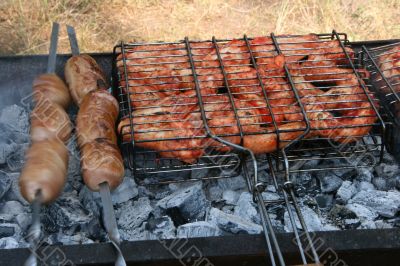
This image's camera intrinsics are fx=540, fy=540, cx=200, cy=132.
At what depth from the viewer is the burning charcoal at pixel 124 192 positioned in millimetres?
2793

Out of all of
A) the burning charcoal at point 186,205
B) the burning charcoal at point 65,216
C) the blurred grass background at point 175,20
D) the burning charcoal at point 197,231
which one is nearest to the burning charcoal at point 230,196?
the burning charcoal at point 186,205

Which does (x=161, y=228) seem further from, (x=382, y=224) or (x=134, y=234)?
(x=382, y=224)

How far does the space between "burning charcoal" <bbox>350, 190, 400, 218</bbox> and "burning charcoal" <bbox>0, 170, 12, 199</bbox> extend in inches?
70.6

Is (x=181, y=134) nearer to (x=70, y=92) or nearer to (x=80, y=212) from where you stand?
(x=80, y=212)

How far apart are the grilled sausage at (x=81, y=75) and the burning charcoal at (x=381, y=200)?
163 centimetres

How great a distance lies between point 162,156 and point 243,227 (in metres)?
0.55

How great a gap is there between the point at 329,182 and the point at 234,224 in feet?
2.12

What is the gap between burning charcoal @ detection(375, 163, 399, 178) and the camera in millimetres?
2998

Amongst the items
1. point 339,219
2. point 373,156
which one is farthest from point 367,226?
point 373,156

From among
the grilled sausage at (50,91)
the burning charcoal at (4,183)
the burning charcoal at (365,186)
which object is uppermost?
the grilled sausage at (50,91)

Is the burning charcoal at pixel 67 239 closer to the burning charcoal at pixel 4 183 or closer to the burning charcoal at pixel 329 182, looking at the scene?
the burning charcoal at pixel 4 183

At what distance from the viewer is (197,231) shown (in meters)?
2.59

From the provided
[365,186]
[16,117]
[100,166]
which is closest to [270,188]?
[365,186]

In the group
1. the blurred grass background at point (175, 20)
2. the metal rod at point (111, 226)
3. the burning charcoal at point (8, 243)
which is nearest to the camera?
the metal rod at point (111, 226)
